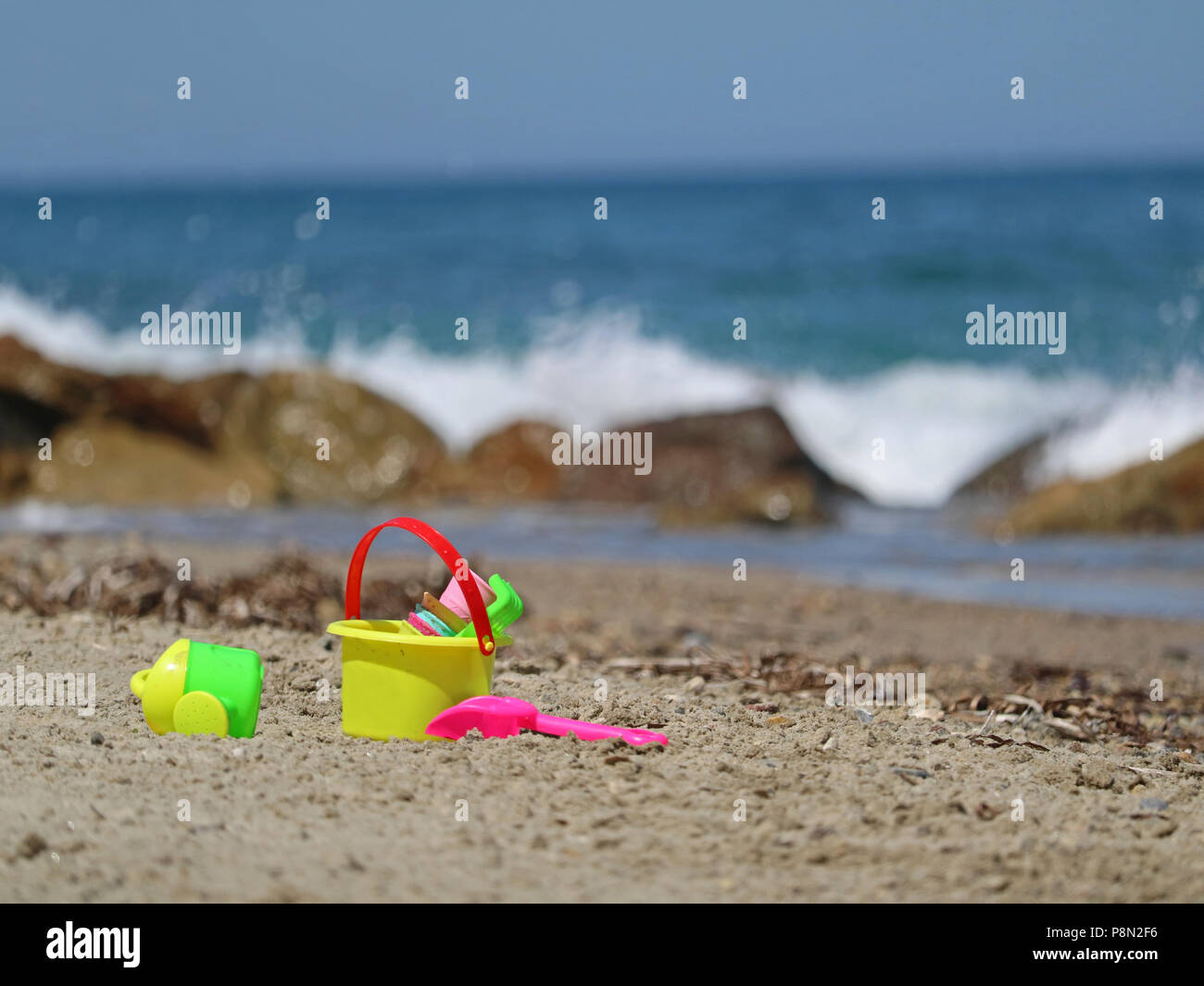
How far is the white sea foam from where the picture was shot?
1164 cm

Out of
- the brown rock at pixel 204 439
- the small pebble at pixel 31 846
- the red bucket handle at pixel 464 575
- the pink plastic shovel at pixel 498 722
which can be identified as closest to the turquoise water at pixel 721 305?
the brown rock at pixel 204 439

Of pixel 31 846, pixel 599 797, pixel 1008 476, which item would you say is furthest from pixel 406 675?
pixel 1008 476

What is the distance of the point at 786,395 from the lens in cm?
1344

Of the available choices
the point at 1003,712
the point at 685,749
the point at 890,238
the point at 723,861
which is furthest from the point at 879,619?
the point at 890,238

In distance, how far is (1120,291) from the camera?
52.5 ft

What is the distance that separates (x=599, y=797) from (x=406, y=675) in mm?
658

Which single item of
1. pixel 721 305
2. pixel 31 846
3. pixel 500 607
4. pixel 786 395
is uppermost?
pixel 721 305

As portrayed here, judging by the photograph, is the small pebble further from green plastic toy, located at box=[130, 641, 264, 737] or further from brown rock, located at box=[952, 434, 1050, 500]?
brown rock, located at box=[952, 434, 1050, 500]

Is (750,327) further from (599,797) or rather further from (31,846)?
(31,846)

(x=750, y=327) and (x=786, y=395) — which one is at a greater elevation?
(x=750, y=327)


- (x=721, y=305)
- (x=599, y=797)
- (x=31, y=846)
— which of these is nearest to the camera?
(x=31, y=846)

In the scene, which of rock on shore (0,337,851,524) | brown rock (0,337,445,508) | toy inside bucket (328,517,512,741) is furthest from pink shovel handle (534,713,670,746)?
brown rock (0,337,445,508)

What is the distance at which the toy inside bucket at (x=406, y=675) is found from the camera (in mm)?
3186

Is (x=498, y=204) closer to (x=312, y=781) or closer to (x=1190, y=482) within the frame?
(x=1190, y=482)
